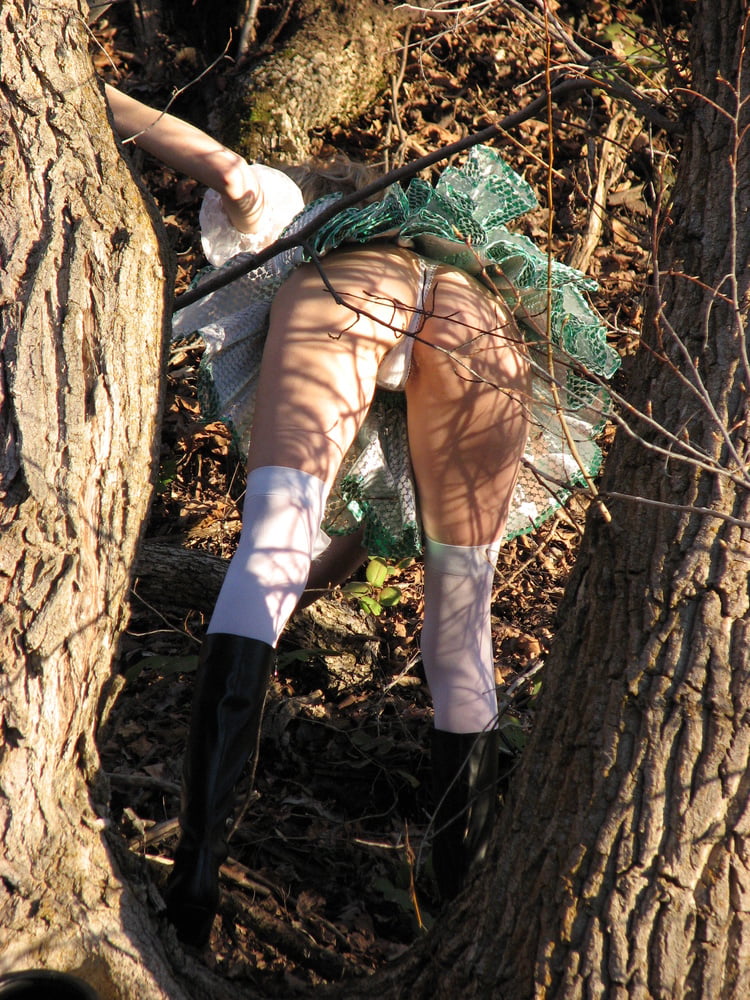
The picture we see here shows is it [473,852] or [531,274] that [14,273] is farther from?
[473,852]

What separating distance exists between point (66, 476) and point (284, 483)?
427 mm

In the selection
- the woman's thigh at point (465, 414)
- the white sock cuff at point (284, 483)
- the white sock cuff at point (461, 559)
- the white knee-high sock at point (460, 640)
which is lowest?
the white knee-high sock at point (460, 640)

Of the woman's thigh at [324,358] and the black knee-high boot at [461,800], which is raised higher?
the woman's thigh at [324,358]

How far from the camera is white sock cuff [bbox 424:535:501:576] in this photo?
6.92 ft

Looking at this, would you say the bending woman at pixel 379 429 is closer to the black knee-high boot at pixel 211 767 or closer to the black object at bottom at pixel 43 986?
the black knee-high boot at pixel 211 767

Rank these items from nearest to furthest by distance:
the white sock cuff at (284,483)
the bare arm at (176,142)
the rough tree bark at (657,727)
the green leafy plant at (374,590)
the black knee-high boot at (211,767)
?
1. the rough tree bark at (657,727)
2. the black knee-high boot at (211,767)
3. the white sock cuff at (284,483)
4. the bare arm at (176,142)
5. the green leafy plant at (374,590)

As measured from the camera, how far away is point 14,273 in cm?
157

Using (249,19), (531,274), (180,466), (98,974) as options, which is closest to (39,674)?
(98,974)

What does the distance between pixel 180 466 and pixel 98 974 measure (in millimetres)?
2669

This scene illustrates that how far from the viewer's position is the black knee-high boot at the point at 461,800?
2.04 m

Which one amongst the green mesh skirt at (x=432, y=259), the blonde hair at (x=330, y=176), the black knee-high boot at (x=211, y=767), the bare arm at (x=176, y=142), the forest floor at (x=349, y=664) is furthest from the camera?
the blonde hair at (x=330, y=176)

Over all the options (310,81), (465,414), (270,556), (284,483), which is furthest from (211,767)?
(310,81)

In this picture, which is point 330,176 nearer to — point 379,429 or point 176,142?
→ point 176,142

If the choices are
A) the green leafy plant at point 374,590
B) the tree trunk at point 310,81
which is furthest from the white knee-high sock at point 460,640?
the tree trunk at point 310,81
